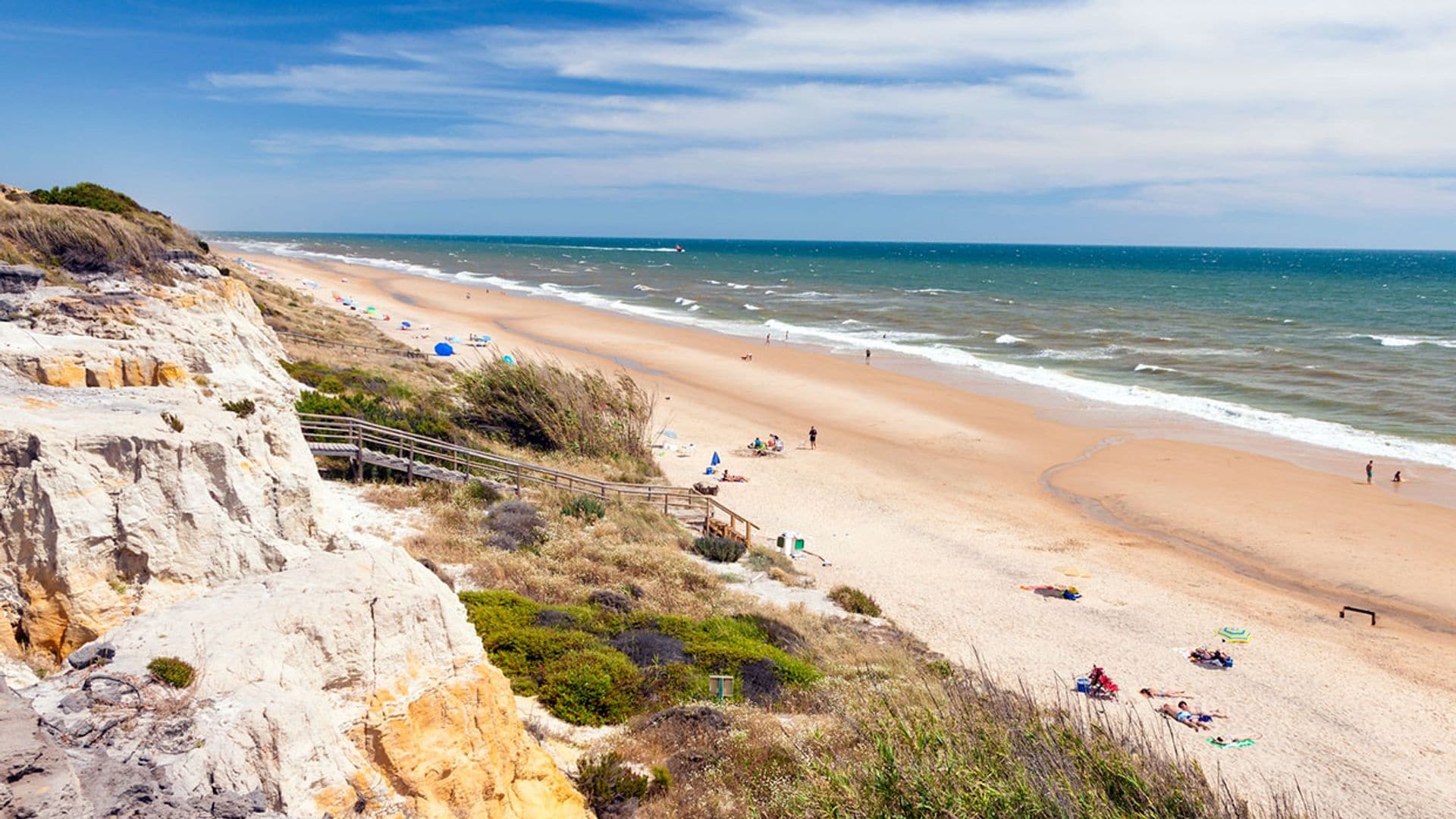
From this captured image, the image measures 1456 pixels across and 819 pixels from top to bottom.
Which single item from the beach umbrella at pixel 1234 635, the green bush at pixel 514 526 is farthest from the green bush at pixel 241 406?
the beach umbrella at pixel 1234 635

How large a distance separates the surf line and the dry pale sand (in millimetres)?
64

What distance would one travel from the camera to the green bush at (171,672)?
14.7 feet

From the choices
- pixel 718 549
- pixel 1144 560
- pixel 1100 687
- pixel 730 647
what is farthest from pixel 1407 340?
pixel 730 647

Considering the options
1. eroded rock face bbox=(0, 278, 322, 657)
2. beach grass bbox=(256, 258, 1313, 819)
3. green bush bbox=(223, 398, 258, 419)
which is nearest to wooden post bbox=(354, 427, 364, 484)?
beach grass bbox=(256, 258, 1313, 819)

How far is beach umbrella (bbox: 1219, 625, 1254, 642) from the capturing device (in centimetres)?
1524

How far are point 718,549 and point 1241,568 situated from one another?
1149 cm

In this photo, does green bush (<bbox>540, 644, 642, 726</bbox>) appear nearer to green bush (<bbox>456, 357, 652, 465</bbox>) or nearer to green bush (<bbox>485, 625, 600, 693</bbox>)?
green bush (<bbox>485, 625, 600, 693</bbox>)

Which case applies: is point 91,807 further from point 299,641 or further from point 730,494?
point 730,494

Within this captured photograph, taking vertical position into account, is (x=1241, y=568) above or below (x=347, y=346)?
below

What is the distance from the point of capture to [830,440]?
96.2ft

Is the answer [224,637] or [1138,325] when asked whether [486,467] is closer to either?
[224,637]

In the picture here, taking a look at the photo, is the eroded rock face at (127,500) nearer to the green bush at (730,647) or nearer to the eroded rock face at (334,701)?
the eroded rock face at (334,701)

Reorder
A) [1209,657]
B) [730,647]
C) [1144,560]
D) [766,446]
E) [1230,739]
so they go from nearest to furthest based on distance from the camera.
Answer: [730,647], [1230,739], [1209,657], [1144,560], [766,446]

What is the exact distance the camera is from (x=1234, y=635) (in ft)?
50.3
